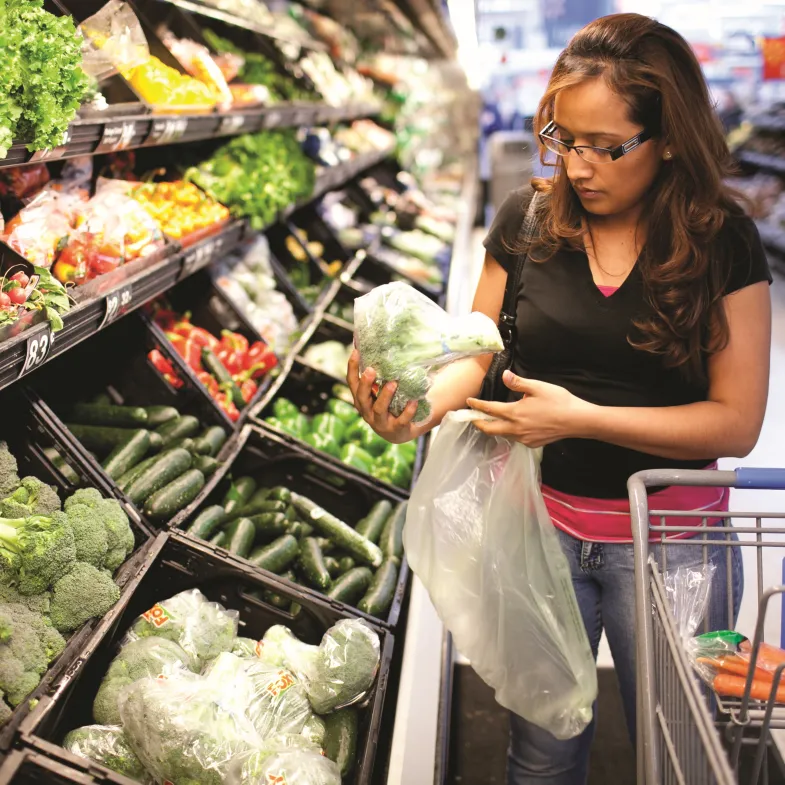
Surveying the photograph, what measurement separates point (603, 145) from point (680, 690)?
3.22 ft

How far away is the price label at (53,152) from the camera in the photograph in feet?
5.98

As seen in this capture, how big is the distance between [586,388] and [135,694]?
1154mm

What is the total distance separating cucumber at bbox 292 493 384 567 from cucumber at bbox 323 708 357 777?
0.65m

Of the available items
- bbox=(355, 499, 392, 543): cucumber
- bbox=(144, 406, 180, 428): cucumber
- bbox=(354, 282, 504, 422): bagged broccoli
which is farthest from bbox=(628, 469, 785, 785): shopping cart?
bbox=(144, 406, 180, 428): cucumber

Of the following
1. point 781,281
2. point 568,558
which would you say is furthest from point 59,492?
point 781,281

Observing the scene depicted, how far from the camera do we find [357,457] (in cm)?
332

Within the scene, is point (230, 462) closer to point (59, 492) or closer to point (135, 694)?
point (59, 492)

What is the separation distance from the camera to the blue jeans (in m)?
1.72

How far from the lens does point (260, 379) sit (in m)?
3.60

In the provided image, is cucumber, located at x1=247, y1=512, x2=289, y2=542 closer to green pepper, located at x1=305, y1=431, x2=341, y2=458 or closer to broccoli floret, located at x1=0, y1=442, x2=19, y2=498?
green pepper, located at x1=305, y1=431, x2=341, y2=458

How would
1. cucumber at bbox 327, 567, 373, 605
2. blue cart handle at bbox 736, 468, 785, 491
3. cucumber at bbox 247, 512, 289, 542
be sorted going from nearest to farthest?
blue cart handle at bbox 736, 468, 785, 491 → cucumber at bbox 327, 567, 373, 605 → cucumber at bbox 247, 512, 289, 542

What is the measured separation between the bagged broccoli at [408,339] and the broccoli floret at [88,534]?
0.80m

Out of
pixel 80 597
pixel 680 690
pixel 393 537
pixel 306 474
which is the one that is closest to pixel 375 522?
pixel 393 537

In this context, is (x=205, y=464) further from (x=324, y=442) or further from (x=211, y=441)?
(x=324, y=442)
